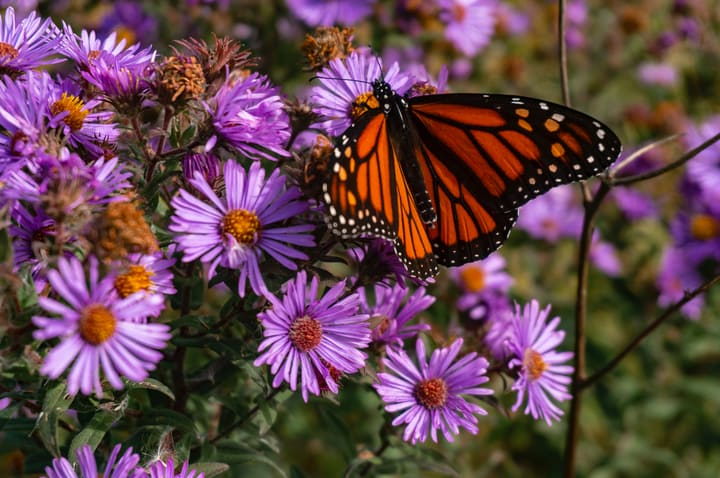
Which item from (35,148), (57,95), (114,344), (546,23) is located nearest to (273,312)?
(114,344)

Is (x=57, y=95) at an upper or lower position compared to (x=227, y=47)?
lower

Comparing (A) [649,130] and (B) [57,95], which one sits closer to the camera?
(B) [57,95]

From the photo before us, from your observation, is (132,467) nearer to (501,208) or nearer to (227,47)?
(227,47)

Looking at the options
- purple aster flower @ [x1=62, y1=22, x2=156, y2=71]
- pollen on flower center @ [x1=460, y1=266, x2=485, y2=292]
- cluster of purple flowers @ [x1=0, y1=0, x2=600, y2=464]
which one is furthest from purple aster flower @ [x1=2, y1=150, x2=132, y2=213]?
pollen on flower center @ [x1=460, y1=266, x2=485, y2=292]

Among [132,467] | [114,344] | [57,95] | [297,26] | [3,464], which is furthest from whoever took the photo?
[297,26]

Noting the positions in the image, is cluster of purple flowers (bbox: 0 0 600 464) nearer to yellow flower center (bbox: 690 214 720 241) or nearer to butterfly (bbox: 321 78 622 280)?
butterfly (bbox: 321 78 622 280)

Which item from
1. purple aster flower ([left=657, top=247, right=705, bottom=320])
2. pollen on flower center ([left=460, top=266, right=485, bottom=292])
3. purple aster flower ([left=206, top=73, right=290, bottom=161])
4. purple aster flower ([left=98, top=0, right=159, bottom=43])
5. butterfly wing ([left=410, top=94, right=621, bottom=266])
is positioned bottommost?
purple aster flower ([left=206, top=73, right=290, bottom=161])

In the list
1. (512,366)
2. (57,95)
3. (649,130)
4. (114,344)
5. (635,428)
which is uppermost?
(649,130)

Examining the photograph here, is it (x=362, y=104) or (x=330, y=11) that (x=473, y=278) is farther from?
(x=362, y=104)
